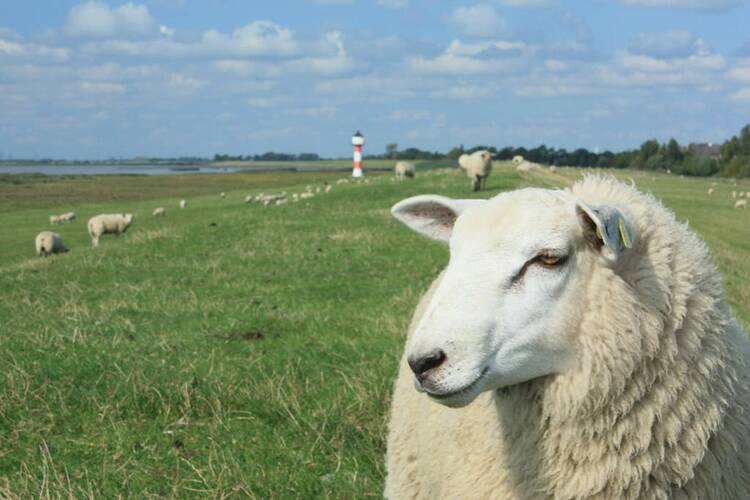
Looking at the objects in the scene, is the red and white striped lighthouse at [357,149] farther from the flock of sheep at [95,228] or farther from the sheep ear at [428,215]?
the sheep ear at [428,215]

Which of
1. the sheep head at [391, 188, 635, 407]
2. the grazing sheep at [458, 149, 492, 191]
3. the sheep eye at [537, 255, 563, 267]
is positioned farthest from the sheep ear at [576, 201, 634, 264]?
the grazing sheep at [458, 149, 492, 191]

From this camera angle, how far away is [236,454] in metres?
5.05

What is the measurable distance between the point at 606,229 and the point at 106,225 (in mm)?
27120

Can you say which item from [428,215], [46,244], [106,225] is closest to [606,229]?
[428,215]

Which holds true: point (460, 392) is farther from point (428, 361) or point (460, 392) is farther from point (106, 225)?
point (106, 225)

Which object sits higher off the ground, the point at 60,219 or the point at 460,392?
the point at 460,392

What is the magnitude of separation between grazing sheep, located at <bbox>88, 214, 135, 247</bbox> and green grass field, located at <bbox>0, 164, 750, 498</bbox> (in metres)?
13.9

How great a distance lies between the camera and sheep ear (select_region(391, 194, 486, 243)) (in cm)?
374

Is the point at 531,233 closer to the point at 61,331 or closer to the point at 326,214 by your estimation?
the point at 61,331

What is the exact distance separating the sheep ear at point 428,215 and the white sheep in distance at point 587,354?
1.47 feet

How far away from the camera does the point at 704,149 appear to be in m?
92.7

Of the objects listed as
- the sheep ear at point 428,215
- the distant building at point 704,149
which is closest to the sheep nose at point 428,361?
the sheep ear at point 428,215

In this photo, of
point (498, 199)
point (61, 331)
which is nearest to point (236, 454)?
point (498, 199)

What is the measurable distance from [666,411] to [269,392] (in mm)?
3430
